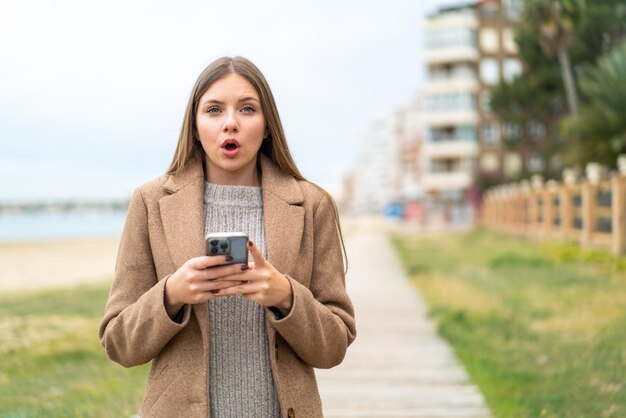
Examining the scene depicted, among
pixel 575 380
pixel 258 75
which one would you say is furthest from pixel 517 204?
pixel 258 75

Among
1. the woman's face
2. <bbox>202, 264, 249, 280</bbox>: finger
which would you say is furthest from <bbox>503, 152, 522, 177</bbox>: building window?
<bbox>202, 264, 249, 280</bbox>: finger

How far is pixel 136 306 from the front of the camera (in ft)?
6.41

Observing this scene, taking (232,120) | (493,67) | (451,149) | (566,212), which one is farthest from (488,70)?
(232,120)

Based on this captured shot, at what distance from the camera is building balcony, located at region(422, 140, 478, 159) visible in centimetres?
5909

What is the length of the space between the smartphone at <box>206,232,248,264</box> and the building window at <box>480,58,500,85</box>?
60.4m

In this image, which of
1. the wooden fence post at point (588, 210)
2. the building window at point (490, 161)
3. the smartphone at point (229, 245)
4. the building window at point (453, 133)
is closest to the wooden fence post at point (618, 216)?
the wooden fence post at point (588, 210)

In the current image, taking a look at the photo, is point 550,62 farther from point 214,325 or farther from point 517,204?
point 214,325

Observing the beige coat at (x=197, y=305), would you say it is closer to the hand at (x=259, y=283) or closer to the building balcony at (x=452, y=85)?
the hand at (x=259, y=283)

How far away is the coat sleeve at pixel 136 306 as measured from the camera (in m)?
1.91

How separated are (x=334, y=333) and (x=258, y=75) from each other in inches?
27.6

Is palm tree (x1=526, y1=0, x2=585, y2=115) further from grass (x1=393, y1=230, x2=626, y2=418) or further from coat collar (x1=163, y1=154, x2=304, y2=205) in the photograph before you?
coat collar (x1=163, y1=154, x2=304, y2=205)

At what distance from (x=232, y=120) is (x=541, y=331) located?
20.9 feet

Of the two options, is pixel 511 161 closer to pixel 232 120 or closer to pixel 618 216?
pixel 618 216

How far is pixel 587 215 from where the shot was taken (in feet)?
55.4
